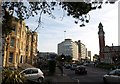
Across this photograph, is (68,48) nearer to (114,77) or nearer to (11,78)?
(114,77)

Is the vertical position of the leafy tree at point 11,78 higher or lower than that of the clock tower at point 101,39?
lower

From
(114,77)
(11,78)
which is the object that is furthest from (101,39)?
(11,78)

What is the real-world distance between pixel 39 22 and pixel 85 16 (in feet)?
6.48

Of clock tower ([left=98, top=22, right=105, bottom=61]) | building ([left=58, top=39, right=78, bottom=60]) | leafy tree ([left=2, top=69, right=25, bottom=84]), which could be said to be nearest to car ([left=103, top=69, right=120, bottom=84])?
leafy tree ([left=2, top=69, right=25, bottom=84])

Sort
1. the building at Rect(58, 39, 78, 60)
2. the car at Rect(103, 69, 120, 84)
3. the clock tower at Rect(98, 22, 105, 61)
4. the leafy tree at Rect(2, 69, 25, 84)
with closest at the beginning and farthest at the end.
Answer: the leafy tree at Rect(2, 69, 25, 84), the car at Rect(103, 69, 120, 84), the clock tower at Rect(98, 22, 105, 61), the building at Rect(58, 39, 78, 60)

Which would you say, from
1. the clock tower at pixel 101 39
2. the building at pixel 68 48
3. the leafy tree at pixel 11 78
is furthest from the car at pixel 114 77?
the building at pixel 68 48

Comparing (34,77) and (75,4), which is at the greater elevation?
(75,4)

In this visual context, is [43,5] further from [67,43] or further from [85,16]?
[67,43]

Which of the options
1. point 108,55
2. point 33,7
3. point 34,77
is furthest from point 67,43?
point 33,7

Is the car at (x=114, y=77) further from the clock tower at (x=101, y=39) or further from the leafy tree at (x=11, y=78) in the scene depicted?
the clock tower at (x=101, y=39)

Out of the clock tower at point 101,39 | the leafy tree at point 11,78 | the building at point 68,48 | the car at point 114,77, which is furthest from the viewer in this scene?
the building at point 68,48

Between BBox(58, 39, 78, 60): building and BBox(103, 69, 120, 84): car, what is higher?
BBox(58, 39, 78, 60): building

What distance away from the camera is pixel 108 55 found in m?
120

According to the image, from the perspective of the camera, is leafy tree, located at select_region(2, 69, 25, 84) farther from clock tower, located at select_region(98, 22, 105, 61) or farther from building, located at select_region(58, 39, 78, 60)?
building, located at select_region(58, 39, 78, 60)
